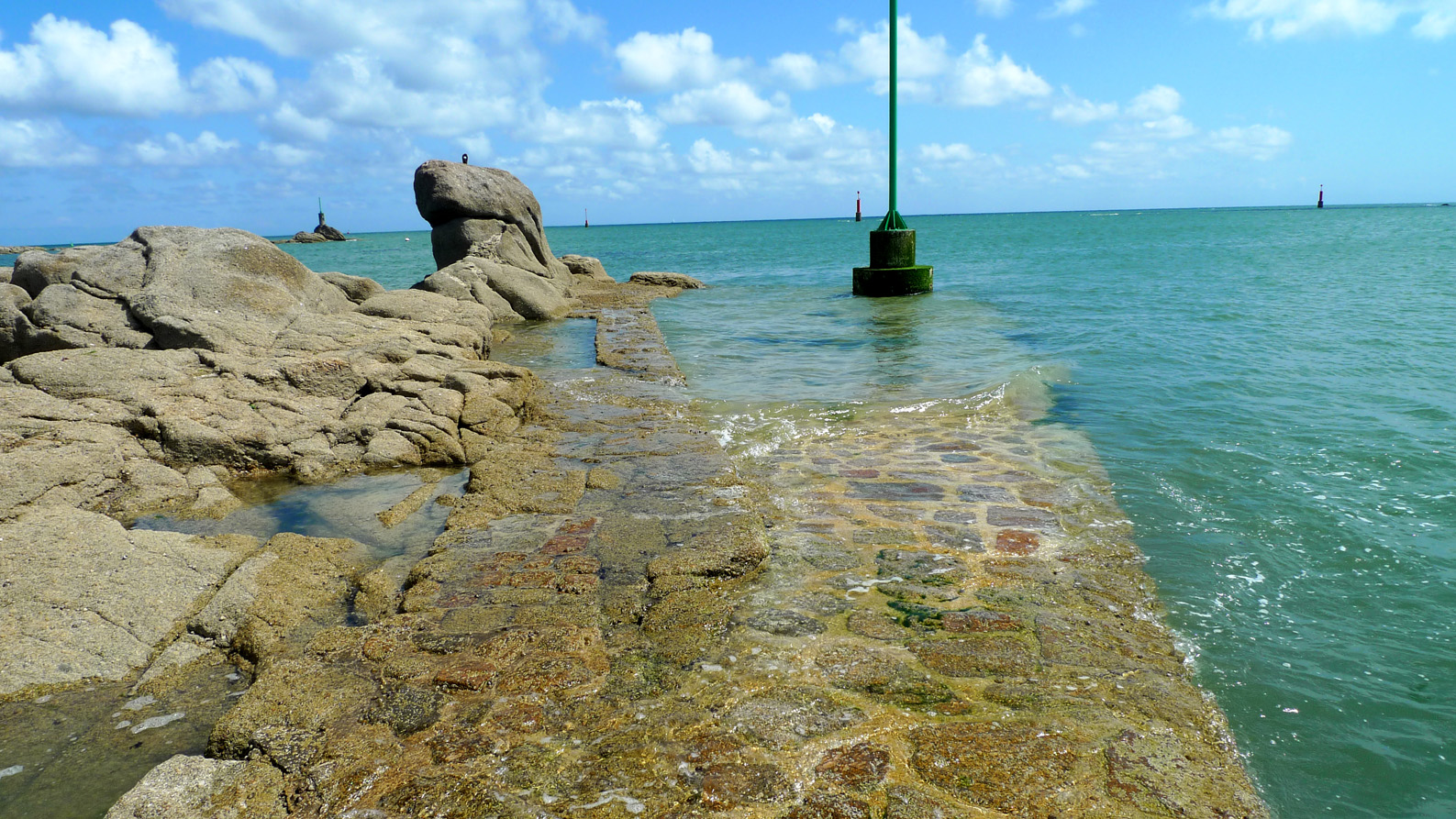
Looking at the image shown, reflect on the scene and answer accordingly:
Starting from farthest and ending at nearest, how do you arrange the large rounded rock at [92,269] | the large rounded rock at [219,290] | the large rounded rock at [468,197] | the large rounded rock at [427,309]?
the large rounded rock at [468,197]
the large rounded rock at [427,309]
the large rounded rock at [92,269]
the large rounded rock at [219,290]

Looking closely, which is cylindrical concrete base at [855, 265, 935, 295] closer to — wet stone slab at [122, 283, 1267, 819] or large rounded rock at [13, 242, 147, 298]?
large rounded rock at [13, 242, 147, 298]

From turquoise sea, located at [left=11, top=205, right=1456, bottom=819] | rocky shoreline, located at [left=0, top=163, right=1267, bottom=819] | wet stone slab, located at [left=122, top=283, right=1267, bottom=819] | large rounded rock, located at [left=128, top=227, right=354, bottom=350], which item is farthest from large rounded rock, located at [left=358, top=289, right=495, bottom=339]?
wet stone slab, located at [left=122, top=283, right=1267, bottom=819]

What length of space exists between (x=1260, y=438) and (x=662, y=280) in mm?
17509

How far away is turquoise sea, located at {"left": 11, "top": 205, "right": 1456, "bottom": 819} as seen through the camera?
3002 millimetres

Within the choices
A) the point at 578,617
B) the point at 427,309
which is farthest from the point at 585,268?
the point at 578,617

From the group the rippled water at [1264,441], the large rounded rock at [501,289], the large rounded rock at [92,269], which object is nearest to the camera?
the rippled water at [1264,441]

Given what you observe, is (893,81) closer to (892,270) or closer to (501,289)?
(892,270)

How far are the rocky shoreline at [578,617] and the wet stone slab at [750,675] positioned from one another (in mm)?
14

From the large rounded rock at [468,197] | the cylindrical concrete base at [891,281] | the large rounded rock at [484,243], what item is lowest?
the cylindrical concrete base at [891,281]

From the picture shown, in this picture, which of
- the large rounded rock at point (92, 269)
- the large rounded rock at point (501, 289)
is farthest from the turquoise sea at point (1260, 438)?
the large rounded rock at point (92, 269)

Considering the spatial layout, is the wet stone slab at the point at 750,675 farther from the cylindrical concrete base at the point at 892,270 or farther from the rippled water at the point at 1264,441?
the cylindrical concrete base at the point at 892,270

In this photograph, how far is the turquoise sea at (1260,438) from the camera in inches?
118

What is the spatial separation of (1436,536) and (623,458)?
16.1ft

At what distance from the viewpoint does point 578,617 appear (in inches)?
133
